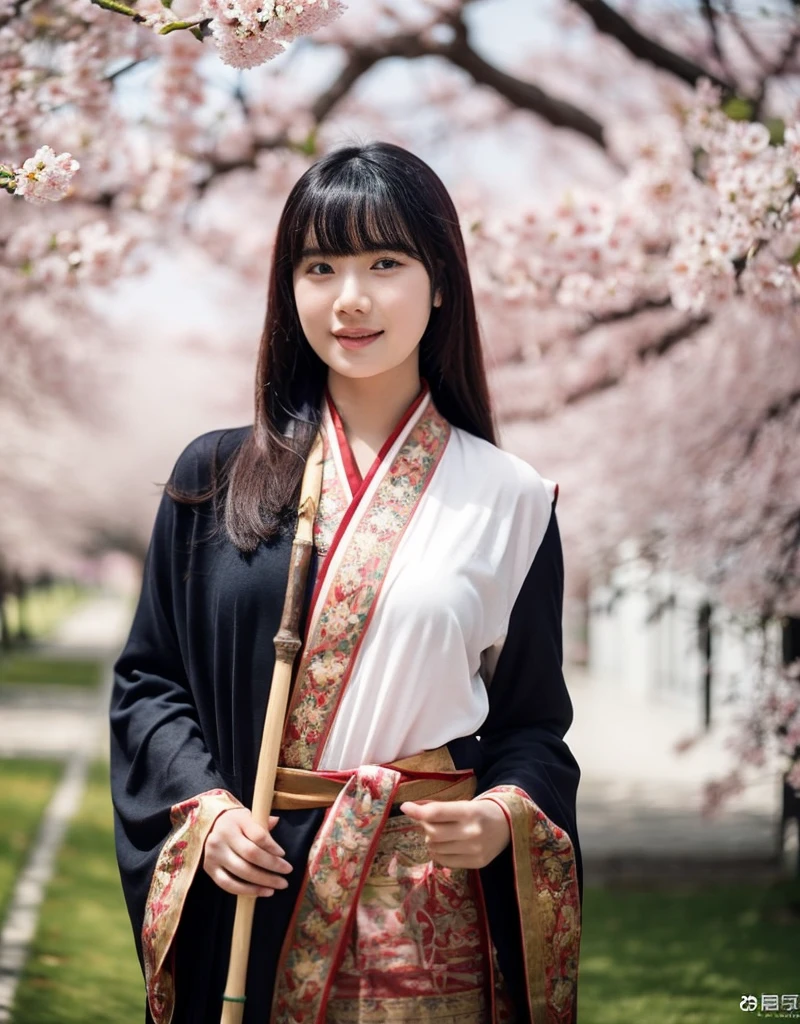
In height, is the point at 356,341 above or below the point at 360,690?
above

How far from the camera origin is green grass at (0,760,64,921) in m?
6.91

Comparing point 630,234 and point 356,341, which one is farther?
point 630,234

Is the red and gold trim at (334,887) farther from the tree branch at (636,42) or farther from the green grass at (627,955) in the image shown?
the tree branch at (636,42)

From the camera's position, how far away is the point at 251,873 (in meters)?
1.89

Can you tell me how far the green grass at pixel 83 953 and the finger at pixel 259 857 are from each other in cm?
264

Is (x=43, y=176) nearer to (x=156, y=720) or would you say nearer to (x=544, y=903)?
(x=156, y=720)

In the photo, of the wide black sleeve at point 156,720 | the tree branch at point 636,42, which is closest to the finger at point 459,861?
the wide black sleeve at point 156,720

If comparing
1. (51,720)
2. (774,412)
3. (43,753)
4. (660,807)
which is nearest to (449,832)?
(774,412)

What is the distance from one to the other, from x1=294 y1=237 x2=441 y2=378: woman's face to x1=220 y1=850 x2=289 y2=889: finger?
79cm

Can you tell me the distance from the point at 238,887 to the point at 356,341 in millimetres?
881

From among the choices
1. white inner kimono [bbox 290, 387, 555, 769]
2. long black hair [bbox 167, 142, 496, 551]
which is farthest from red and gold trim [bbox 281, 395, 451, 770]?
long black hair [bbox 167, 142, 496, 551]

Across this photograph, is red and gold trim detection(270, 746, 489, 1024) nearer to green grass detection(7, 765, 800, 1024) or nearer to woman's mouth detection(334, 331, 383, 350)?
woman's mouth detection(334, 331, 383, 350)

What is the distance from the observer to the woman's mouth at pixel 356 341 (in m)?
2.12

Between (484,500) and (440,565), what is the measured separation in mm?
167
